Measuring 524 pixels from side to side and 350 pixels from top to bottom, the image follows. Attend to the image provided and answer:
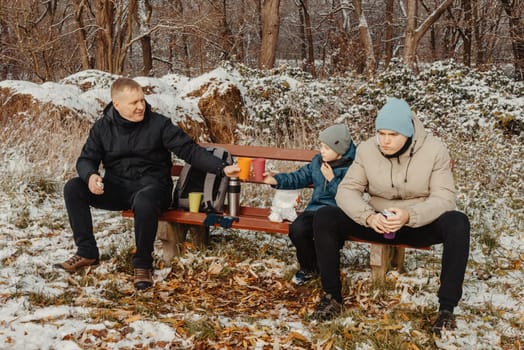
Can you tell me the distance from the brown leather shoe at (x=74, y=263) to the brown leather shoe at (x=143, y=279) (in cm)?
47

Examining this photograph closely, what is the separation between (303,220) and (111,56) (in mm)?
13289

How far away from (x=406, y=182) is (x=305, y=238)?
80cm

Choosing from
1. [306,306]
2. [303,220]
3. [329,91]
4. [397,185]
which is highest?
[329,91]

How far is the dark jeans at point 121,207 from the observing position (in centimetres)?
384

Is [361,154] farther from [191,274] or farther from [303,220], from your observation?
[191,274]

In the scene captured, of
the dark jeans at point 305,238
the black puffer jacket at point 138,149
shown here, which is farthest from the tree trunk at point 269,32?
the dark jeans at point 305,238

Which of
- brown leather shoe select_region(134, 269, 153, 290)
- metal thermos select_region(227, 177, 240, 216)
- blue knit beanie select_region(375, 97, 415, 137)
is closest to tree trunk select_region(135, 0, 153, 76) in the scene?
metal thermos select_region(227, 177, 240, 216)

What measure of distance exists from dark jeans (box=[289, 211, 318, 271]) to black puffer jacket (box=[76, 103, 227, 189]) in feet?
2.53

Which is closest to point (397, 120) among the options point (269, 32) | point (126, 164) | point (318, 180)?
point (318, 180)

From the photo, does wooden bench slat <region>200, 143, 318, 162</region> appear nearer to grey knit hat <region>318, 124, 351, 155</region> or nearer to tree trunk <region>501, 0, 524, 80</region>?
grey knit hat <region>318, 124, 351, 155</region>

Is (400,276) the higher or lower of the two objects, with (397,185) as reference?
lower

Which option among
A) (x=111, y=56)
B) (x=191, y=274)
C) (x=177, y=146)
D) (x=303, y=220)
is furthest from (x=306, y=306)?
(x=111, y=56)

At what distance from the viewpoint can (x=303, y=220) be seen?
12.1ft

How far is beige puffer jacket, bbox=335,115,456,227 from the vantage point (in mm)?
3199
